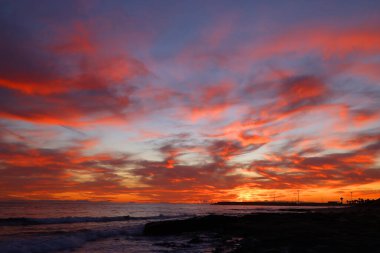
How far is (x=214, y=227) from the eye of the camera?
124ft

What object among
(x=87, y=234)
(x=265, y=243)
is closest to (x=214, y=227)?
(x=87, y=234)

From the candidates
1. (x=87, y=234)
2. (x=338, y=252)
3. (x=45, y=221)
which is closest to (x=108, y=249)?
(x=87, y=234)

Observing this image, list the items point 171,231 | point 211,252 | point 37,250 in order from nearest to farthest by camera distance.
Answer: point 211,252, point 37,250, point 171,231

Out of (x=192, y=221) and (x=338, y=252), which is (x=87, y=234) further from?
(x=338, y=252)

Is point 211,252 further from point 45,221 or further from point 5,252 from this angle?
point 45,221

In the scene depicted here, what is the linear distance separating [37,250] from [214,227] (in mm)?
20816

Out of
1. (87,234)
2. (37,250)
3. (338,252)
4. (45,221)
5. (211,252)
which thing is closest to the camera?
(338,252)

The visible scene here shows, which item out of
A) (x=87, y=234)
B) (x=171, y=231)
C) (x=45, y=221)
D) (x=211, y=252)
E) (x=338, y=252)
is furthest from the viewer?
(x=45, y=221)

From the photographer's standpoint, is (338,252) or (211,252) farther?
(211,252)

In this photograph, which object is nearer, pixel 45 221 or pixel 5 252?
pixel 5 252

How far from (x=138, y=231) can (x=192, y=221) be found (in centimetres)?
669

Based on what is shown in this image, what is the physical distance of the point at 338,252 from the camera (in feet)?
56.0

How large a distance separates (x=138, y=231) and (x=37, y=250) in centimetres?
1427

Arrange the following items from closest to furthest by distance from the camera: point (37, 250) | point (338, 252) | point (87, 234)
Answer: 1. point (338, 252)
2. point (37, 250)
3. point (87, 234)
